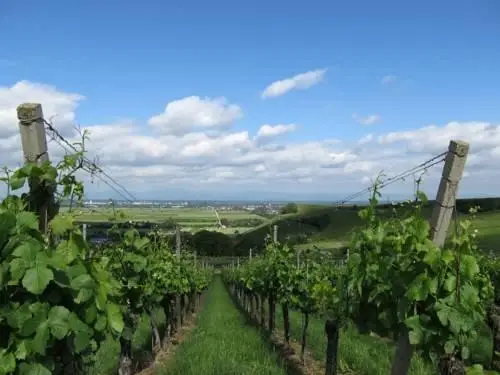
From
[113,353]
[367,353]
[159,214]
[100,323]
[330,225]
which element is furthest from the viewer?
[330,225]

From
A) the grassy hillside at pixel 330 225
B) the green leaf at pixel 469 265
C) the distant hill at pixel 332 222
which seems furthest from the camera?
the distant hill at pixel 332 222

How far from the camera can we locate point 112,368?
310 inches

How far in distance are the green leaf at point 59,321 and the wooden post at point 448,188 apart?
2.86 m

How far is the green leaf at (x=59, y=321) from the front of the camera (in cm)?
267

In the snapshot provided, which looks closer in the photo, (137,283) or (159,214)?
(137,283)

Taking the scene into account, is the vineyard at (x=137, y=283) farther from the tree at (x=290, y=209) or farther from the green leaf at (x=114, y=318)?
the tree at (x=290, y=209)

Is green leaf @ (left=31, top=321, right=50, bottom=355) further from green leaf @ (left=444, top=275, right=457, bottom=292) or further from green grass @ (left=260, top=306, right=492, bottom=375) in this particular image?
Answer: green grass @ (left=260, top=306, right=492, bottom=375)

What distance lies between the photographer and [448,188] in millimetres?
4152

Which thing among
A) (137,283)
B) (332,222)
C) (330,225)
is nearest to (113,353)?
(137,283)

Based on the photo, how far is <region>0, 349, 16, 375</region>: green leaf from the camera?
257 cm

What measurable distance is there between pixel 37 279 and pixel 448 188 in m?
3.11

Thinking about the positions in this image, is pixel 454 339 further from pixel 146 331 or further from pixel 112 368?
pixel 146 331

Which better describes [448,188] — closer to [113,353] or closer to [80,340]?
[80,340]

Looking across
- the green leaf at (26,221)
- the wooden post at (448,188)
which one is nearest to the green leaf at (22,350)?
the green leaf at (26,221)
